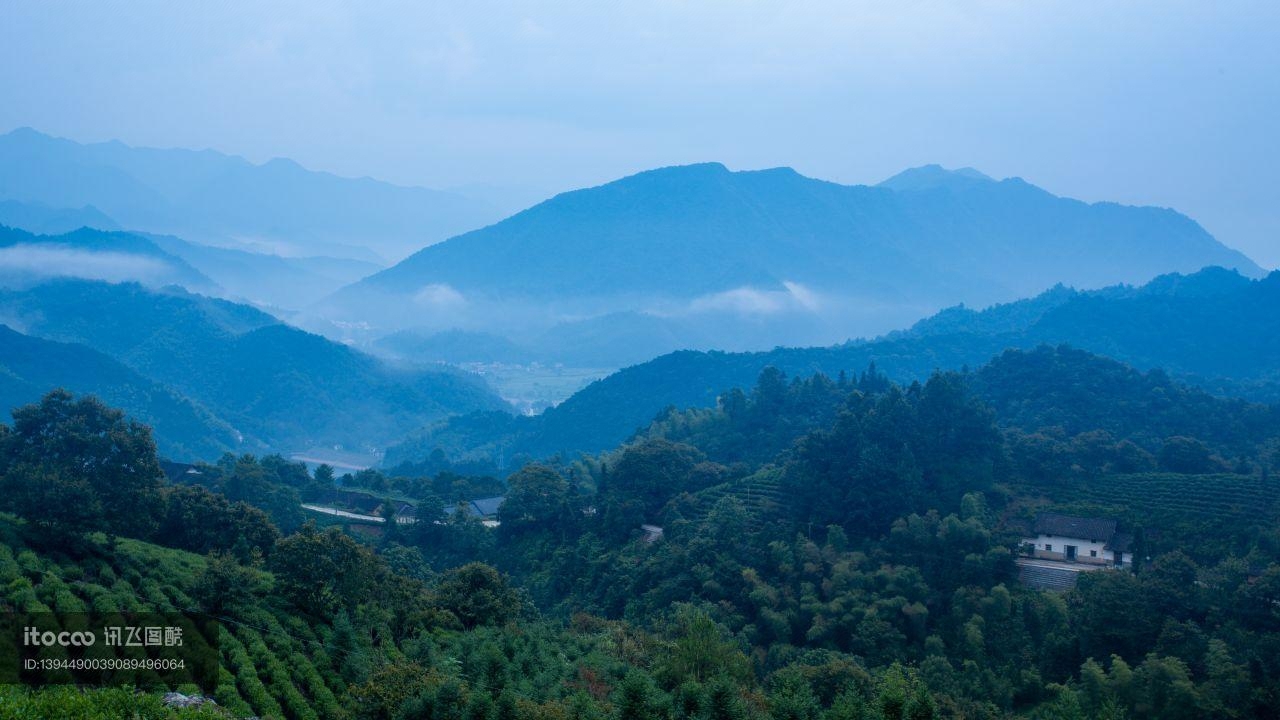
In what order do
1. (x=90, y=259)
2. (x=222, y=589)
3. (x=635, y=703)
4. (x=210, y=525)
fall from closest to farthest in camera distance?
(x=635, y=703), (x=222, y=589), (x=210, y=525), (x=90, y=259)

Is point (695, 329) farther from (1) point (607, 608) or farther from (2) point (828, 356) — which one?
(1) point (607, 608)

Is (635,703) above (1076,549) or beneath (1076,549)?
beneath

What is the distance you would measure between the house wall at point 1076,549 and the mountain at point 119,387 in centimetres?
7244

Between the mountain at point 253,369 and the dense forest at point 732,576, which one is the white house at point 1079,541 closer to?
the dense forest at point 732,576

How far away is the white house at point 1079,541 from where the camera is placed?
30156 millimetres

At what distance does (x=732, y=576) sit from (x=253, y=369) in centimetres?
9231

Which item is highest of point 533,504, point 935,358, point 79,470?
point 935,358

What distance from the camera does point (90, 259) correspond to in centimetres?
15375

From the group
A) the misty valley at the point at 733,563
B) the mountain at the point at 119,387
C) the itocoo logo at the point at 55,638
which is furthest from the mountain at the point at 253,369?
the itocoo logo at the point at 55,638

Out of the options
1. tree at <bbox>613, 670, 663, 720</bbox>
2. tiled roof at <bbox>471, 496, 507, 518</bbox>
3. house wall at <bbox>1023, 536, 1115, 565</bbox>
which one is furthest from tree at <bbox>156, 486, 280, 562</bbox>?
house wall at <bbox>1023, 536, 1115, 565</bbox>

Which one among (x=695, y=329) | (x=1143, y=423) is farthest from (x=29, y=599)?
(x=695, y=329)

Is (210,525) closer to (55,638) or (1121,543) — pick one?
(55,638)

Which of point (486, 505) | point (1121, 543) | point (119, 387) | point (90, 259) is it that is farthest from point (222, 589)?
point (90, 259)

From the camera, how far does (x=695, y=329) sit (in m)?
175
